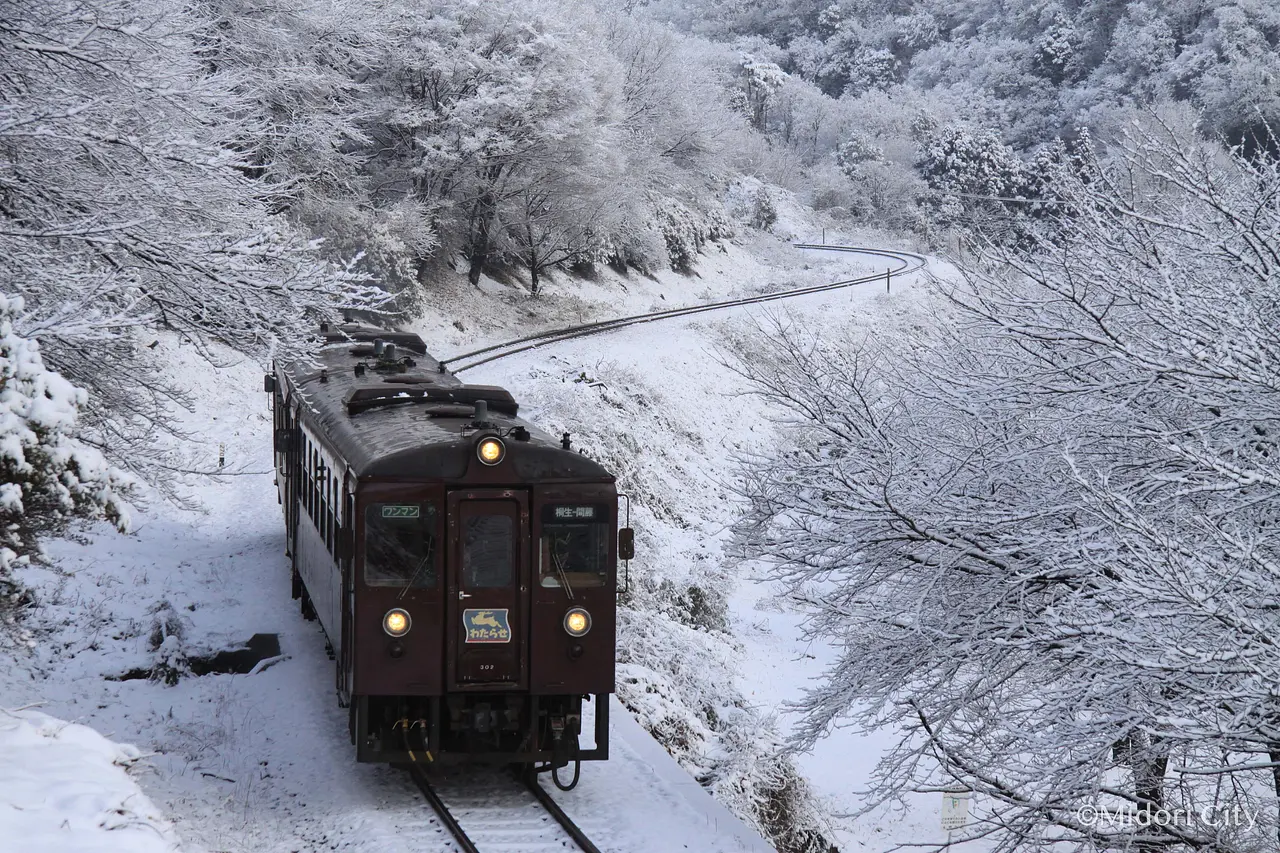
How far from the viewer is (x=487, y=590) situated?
9.84m

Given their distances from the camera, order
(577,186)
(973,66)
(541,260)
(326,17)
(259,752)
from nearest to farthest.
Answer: (259,752)
(326,17)
(577,186)
(541,260)
(973,66)

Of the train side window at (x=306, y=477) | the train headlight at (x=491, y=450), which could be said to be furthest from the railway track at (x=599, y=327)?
the train headlight at (x=491, y=450)

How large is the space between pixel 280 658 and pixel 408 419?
3.90m

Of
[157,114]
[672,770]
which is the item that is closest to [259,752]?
[672,770]

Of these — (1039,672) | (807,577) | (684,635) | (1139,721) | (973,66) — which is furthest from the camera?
(973,66)

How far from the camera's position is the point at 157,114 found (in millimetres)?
11531

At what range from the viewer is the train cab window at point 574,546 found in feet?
32.5

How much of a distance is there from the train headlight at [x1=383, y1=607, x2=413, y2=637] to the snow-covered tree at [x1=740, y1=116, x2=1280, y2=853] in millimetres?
2721

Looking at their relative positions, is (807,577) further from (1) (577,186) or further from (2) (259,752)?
(1) (577,186)

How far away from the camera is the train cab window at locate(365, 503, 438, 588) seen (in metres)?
9.62

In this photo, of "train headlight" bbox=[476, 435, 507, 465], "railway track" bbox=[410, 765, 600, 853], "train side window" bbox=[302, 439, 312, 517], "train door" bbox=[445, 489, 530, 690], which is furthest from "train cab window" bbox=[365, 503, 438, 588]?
"train side window" bbox=[302, 439, 312, 517]

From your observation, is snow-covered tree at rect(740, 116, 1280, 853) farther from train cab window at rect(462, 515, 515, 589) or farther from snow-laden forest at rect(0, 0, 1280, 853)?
train cab window at rect(462, 515, 515, 589)

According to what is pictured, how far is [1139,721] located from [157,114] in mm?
9793

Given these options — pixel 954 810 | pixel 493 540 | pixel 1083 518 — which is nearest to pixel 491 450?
pixel 493 540
